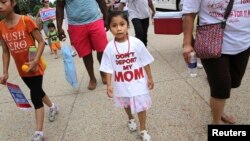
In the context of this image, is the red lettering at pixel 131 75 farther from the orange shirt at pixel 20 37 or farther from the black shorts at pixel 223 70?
the orange shirt at pixel 20 37

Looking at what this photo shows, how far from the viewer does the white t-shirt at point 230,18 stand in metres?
2.64

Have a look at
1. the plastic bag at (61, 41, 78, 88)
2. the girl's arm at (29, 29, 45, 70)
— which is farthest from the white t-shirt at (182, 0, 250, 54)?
the plastic bag at (61, 41, 78, 88)

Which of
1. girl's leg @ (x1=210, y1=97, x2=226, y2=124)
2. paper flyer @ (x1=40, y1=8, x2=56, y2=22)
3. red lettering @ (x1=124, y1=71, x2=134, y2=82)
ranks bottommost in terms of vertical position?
paper flyer @ (x1=40, y1=8, x2=56, y2=22)

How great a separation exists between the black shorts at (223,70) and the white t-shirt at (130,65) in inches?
22.2

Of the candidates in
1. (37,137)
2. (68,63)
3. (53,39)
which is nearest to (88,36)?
(68,63)

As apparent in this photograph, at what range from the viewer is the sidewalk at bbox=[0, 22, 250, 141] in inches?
137

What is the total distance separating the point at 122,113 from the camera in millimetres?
4031

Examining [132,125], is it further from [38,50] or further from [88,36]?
[88,36]

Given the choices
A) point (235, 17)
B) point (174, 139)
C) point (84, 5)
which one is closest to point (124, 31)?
point (235, 17)

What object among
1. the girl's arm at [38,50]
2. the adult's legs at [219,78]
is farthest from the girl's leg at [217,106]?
the girl's arm at [38,50]

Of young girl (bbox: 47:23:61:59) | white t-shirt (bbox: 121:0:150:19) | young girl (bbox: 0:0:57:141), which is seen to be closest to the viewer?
young girl (bbox: 0:0:57:141)

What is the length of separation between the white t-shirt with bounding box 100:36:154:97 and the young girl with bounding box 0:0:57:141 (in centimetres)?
81

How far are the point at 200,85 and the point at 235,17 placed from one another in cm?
215

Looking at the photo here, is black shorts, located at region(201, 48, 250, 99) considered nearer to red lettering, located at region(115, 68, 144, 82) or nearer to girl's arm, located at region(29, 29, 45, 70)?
red lettering, located at region(115, 68, 144, 82)
